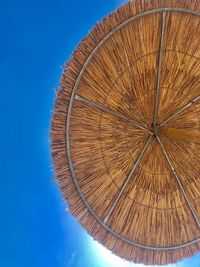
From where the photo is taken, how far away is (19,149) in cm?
529

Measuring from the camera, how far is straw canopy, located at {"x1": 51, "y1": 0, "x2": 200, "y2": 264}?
129 inches

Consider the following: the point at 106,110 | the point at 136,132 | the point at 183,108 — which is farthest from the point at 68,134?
the point at 183,108

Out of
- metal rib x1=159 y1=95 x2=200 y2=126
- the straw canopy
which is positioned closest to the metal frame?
the straw canopy

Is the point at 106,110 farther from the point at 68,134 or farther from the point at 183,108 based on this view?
the point at 183,108

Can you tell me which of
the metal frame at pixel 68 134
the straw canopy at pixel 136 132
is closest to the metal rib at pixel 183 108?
the straw canopy at pixel 136 132

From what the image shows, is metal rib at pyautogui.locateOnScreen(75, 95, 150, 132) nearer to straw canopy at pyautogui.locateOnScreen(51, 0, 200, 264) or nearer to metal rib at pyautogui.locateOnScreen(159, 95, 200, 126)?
straw canopy at pyautogui.locateOnScreen(51, 0, 200, 264)

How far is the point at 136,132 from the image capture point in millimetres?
3607

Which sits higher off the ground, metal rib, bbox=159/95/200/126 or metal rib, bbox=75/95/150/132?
metal rib, bbox=75/95/150/132

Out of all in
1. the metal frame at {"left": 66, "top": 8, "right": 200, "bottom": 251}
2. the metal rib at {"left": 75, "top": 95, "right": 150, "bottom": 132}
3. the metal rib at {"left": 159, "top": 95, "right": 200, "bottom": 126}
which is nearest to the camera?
the metal frame at {"left": 66, "top": 8, "right": 200, "bottom": 251}

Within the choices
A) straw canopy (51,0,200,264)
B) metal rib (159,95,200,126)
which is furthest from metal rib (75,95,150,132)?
metal rib (159,95,200,126)

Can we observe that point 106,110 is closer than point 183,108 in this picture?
Yes

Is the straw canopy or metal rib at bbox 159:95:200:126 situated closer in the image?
the straw canopy

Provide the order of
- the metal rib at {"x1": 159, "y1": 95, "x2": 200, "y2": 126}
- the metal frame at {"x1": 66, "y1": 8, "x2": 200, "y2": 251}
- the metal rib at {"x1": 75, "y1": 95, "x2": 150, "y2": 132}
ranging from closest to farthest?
the metal frame at {"x1": 66, "y1": 8, "x2": 200, "y2": 251} → the metal rib at {"x1": 75, "y1": 95, "x2": 150, "y2": 132} → the metal rib at {"x1": 159, "y1": 95, "x2": 200, "y2": 126}

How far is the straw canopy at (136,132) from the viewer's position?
3266 millimetres
